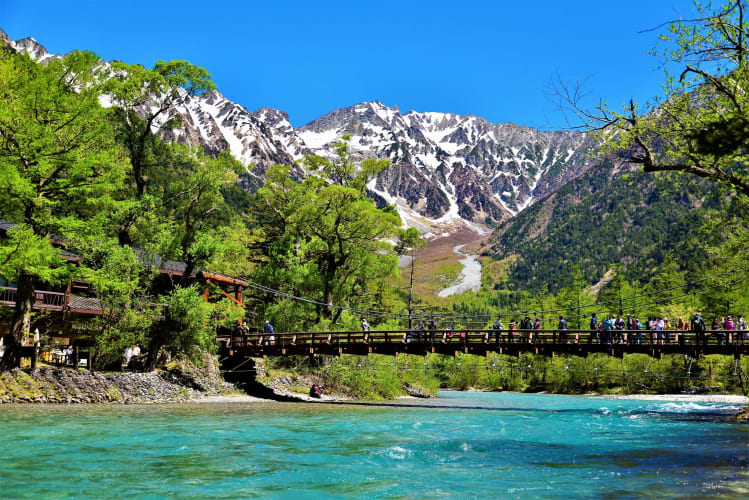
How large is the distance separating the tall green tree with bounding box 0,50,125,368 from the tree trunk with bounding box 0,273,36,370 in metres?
0.03

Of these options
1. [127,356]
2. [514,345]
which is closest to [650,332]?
[514,345]

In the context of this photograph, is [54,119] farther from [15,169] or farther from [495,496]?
[495,496]

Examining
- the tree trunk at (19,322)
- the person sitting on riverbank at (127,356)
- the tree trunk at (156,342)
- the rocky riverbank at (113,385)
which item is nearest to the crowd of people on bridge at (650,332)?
the rocky riverbank at (113,385)

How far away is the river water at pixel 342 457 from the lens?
951 centimetres

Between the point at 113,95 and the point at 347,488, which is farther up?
the point at 113,95

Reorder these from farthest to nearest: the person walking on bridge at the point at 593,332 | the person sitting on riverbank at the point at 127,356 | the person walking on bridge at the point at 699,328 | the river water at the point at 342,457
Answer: the person sitting on riverbank at the point at 127,356
the person walking on bridge at the point at 593,332
the person walking on bridge at the point at 699,328
the river water at the point at 342,457

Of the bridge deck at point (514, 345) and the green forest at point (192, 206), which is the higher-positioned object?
the green forest at point (192, 206)

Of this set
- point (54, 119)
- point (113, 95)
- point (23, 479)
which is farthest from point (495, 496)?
point (113, 95)

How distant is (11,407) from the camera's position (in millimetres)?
19859

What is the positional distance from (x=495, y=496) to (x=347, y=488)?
2475 millimetres

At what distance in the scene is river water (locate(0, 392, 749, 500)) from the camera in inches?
374

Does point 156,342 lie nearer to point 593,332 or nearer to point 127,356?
point 127,356

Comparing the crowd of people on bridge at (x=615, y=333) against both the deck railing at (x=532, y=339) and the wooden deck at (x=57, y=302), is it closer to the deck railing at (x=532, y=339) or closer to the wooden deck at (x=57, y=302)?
the deck railing at (x=532, y=339)

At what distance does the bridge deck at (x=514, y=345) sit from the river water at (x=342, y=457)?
5318 millimetres
